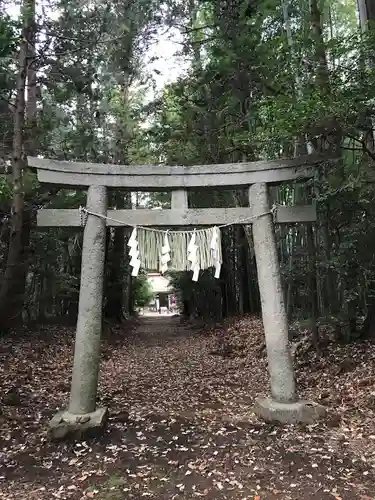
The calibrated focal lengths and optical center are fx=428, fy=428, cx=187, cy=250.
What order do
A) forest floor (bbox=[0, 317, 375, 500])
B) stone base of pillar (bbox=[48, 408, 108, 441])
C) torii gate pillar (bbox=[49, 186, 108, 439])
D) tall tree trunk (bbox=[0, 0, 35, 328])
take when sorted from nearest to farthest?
forest floor (bbox=[0, 317, 375, 500]), stone base of pillar (bbox=[48, 408, 108, 441]), torii gate pillar (bbox=[49, 186, 108, 439]), tall tree trunk (bbox=[0, 0, 35, 328])

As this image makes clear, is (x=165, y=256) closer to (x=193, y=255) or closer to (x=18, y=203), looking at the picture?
(x=193, y=255)

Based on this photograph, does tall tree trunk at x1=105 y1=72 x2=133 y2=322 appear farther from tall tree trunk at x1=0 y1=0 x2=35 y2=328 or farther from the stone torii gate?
the stone torii gate

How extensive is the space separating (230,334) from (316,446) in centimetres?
841

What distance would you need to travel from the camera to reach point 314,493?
348 centimetres

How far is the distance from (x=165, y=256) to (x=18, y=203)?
186 inches

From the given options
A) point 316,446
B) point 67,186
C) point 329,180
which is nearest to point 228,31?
point 329,180

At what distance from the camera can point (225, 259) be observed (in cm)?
1678

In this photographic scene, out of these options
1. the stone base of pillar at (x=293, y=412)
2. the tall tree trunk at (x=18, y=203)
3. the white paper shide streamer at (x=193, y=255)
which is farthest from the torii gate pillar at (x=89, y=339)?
the tall tree trunk at (x=18, y=203)

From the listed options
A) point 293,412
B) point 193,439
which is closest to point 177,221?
point 193,439

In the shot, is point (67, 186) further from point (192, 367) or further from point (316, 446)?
point (192, 367)

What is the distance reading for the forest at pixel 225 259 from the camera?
410 cm

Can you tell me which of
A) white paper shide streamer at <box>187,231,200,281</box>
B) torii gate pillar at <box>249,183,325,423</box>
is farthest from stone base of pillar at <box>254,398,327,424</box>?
white paper shide streamer at <box>187,231,200,281</box>

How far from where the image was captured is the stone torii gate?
5.01 m

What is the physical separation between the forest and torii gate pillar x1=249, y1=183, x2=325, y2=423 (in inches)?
8.1
